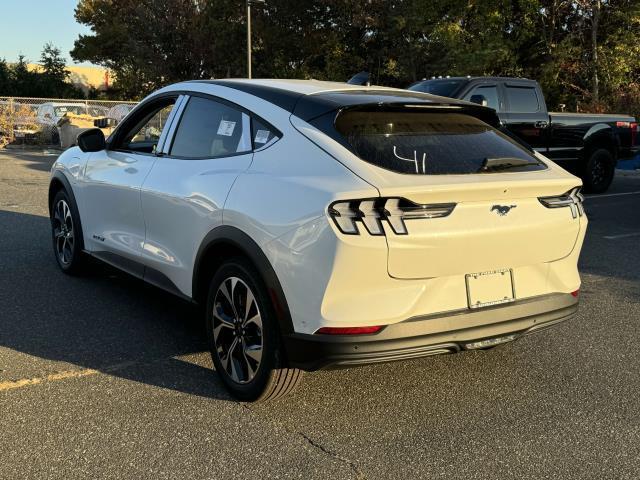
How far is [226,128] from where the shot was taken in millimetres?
3820

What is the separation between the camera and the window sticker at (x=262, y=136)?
3.46 m

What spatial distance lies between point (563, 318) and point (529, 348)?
83 centimetres

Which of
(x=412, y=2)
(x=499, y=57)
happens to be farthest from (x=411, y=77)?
(x=499, y=57)

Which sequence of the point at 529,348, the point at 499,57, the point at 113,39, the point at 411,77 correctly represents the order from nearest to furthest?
the point at 529,348, the point at 499,57, the point at 411,77, the point at 113,39

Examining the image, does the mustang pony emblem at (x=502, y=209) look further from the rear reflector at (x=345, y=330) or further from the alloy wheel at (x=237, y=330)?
the alloy wheel at (x=237, y=330)

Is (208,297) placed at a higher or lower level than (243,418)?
higher

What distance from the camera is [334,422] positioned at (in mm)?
3248

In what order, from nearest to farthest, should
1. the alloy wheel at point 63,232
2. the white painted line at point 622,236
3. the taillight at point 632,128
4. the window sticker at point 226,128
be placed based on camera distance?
the window sticker at point 226,128
the alloy wheel at point 63,232
the white painted line at point 622,236
the taillight at point 632,128

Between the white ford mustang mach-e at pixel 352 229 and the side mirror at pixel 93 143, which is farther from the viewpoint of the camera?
the side mirror at pixel 93 143

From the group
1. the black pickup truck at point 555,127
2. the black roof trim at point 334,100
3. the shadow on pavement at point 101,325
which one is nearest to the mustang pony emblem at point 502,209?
the black roof trim at point 334,100

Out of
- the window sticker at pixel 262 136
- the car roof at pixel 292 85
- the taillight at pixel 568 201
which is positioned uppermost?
the car roof at pixel 292 85

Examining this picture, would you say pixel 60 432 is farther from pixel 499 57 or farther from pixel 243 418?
pixel 499 57

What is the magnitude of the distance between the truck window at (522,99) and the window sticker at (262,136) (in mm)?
8409

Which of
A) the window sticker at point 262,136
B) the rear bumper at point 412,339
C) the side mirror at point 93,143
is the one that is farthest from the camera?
the side mirror at point 93,143
